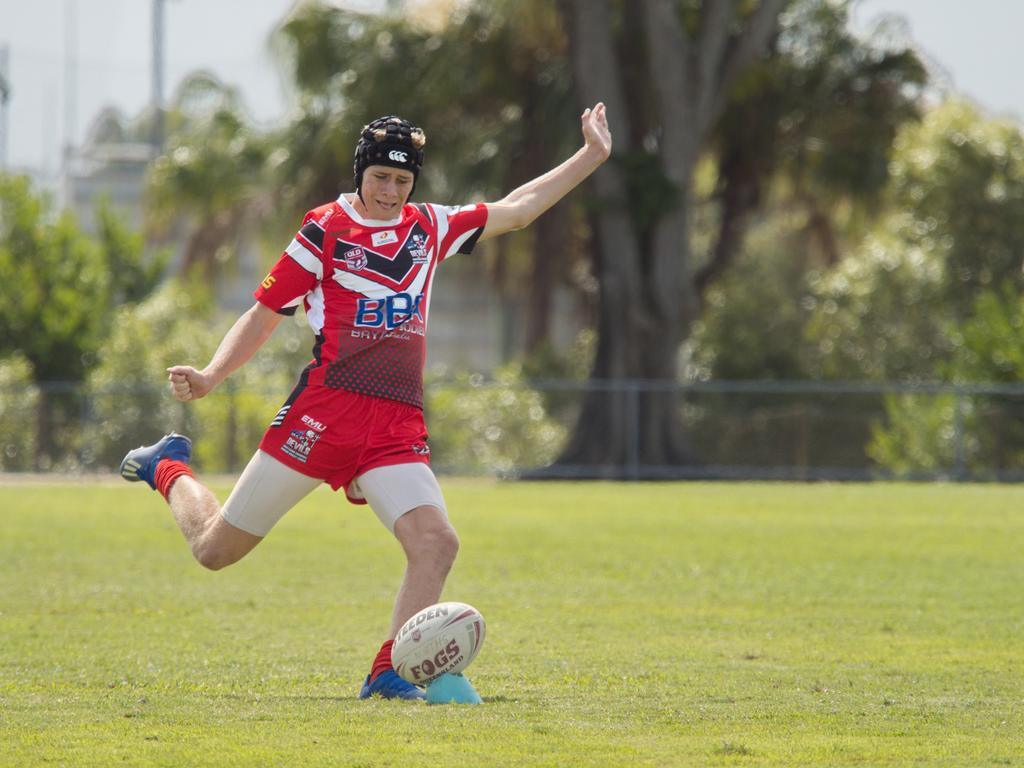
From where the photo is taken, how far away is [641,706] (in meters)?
6.20

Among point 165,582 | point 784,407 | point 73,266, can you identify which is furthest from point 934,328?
point 165,582

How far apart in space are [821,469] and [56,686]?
2295cm

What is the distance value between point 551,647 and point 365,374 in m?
2.30

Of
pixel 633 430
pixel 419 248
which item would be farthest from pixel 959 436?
pixel 419 248

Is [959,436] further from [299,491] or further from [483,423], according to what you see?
[299,491]

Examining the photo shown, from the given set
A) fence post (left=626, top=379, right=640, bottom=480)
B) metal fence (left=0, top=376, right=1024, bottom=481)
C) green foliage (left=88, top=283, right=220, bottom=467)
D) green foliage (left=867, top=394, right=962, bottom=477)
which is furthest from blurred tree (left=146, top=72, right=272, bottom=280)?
green foliage (left=867, top=394, right=962, bottom=477)

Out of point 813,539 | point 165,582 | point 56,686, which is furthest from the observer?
point 813,539

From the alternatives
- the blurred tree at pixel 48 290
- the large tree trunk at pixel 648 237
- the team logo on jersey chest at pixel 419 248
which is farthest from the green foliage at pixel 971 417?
the team logo on jersey chest at pixel 419 248

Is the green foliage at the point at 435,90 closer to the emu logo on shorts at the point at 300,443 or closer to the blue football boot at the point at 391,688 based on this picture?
the emu logo on shorts at the point at 300,443

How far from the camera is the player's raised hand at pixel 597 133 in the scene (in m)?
7.15

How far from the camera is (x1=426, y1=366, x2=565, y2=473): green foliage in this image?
97.0 feet

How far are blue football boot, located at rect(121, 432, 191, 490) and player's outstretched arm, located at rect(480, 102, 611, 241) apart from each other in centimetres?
163

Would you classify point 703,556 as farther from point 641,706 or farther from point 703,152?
point 703,152

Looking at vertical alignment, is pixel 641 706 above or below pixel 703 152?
below
